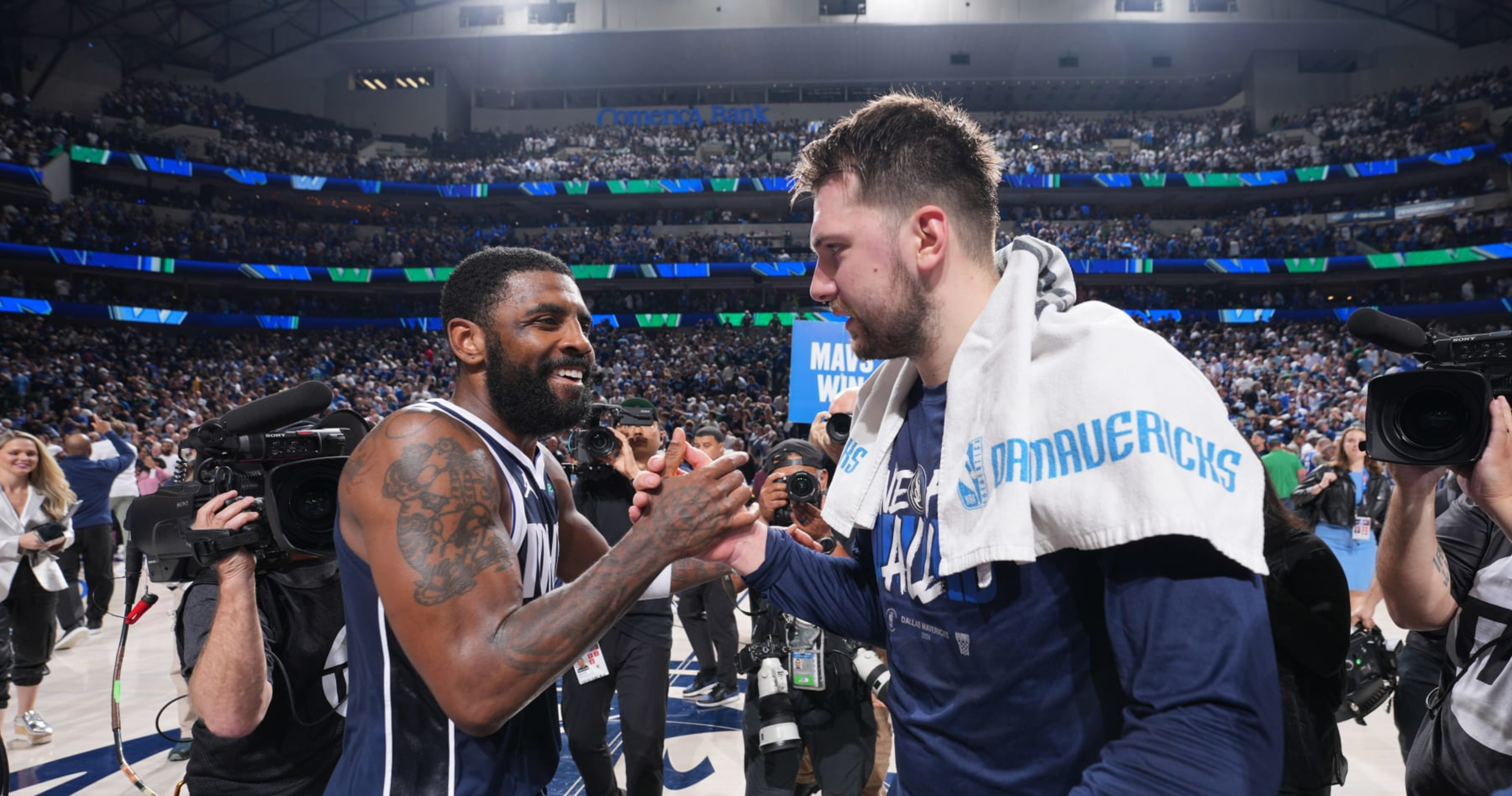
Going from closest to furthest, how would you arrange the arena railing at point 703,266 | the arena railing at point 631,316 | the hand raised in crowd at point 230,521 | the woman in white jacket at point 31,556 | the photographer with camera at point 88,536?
the hand raised in crowd at point 230,521
the woman in white jacket at point 31,556
the photographer with camera at point 88,536
the arena railing at point 631,316
the arena railing at point 703,266

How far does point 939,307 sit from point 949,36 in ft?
121

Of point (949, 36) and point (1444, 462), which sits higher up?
point (949, 36)

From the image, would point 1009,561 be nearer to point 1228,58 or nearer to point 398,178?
point 398,178

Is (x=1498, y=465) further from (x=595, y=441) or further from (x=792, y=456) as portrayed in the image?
(x=595, y=441)

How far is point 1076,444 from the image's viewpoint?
1.26 metres

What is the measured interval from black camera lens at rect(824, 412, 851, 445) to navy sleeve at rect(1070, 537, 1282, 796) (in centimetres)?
236

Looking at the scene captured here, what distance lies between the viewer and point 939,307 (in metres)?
1.65

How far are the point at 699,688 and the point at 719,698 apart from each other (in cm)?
22

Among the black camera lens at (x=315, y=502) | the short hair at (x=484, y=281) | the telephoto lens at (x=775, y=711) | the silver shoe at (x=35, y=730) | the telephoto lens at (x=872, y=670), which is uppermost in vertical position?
the short hair at (x=484, y=281)

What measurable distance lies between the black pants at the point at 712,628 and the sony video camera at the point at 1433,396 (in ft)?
17.1

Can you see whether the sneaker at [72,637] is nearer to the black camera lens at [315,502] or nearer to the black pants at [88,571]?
the black pants at [88,571]

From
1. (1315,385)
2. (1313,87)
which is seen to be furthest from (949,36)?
(1315,385)

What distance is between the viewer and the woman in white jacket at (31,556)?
5625 millimetres

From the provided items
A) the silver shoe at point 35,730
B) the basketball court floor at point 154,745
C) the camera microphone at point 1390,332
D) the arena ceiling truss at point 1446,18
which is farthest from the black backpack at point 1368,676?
the arena ceiling truss at point 1446,18
